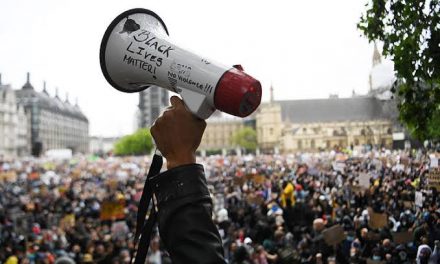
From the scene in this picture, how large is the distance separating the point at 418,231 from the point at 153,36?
7835 mm

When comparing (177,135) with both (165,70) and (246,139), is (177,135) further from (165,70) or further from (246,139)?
(246,139)

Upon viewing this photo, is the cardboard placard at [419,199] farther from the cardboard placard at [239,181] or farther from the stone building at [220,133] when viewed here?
the stone building at [220,133]

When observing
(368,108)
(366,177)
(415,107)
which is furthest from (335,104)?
(415,107)

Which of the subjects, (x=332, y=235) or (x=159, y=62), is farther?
(x=332, y=235)

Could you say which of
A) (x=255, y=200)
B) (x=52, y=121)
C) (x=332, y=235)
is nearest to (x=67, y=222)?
(x=255, y=200)

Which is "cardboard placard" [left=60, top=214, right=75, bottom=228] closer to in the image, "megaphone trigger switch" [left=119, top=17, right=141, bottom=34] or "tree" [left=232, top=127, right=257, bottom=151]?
"megaphone trigger switch" [left=119, top=17, right=141, bottom=34]

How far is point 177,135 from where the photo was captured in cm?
152

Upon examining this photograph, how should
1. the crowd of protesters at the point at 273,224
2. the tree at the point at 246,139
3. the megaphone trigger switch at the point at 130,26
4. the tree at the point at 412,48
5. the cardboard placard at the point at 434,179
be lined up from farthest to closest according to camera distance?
1. the tree at the point at 246,139
2. the cardboard placard at the point at 434,179
3. the crowd of protesters at the point at 273,224
4. the tree at the point at 412,48
5. the megaphone trigger switch at the point at 130,26

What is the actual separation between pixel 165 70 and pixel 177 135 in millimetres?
338

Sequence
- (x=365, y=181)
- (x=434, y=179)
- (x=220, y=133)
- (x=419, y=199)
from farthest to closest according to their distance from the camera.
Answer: (x=220, y=133) < (x=365, y=181) < (x=419, y=199) < (x=434, y=179)

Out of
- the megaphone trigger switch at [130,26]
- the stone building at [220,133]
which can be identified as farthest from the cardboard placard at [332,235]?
the stone building at [220,133]

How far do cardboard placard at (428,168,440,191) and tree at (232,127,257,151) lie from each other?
118681mm

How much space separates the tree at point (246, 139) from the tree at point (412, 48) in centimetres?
12263

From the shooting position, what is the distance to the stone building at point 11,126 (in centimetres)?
10250
